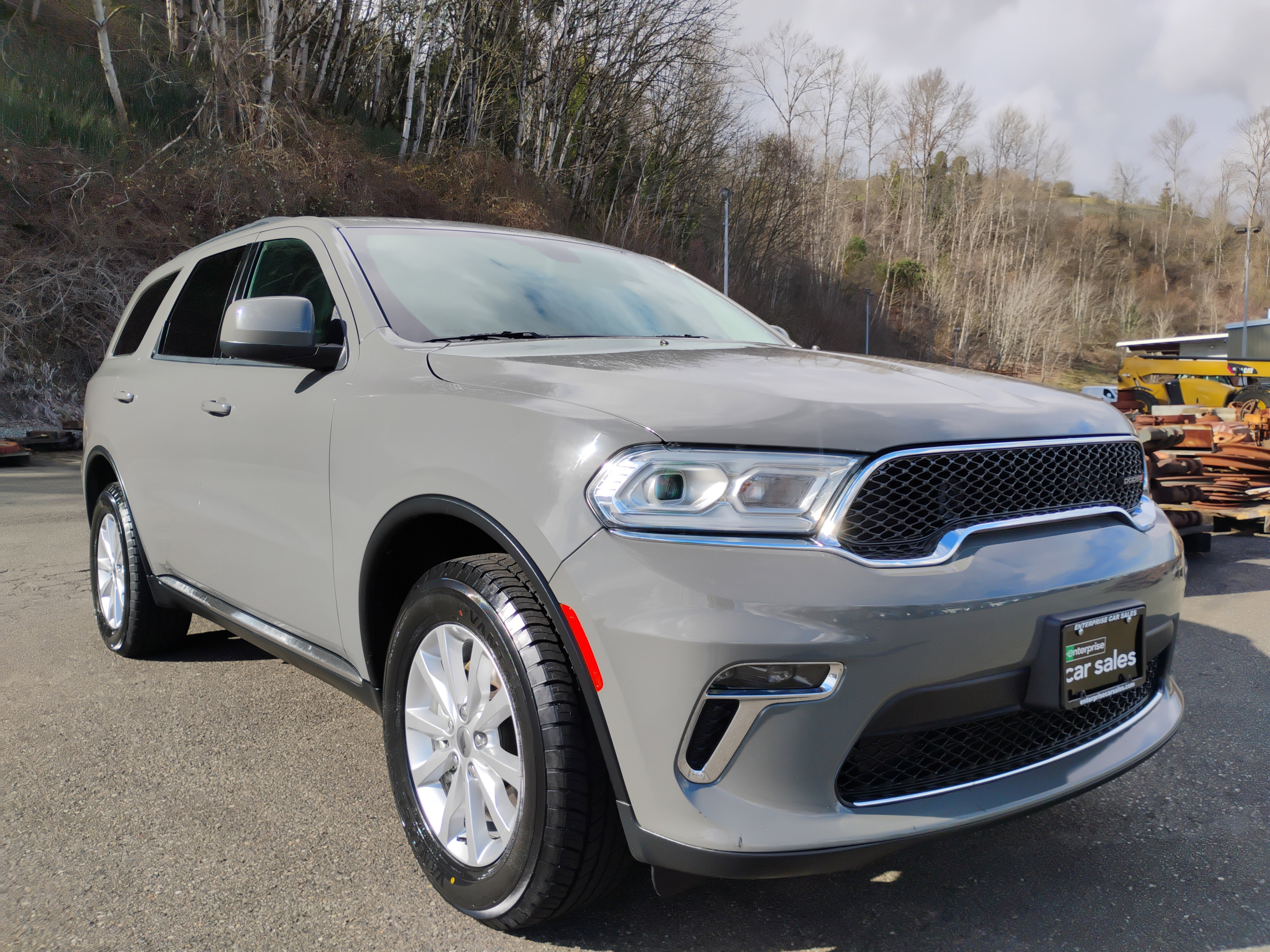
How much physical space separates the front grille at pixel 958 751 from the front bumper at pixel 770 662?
0.16ft

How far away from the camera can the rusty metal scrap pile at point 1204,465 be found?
6.68m

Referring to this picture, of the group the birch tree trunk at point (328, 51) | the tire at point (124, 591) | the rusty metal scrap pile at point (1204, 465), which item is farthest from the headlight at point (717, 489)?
the birch tree trunk at point (328, 51)

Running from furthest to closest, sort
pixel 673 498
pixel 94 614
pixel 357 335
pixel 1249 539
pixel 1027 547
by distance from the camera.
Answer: pixel 1249 539, pixel 94 614, pixel 357 335, pixel 1027 547, pixel 673 498

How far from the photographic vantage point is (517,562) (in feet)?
6.36

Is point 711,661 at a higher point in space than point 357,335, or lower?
lower

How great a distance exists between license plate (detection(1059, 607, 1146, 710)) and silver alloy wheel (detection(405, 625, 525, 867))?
1.13 meters

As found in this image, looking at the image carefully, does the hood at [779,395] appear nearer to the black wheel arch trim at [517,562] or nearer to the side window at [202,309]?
the black wheel arch trim at [517,562]

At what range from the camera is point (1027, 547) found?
192 cm

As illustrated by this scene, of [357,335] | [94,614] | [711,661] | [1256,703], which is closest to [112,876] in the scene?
[357,335]

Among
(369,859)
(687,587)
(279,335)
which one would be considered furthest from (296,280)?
(687,587)

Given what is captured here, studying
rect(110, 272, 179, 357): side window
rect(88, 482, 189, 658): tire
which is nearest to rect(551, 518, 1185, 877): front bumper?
rect(88, 482, 189, 658): tire

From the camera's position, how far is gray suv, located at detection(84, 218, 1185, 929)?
1695mm

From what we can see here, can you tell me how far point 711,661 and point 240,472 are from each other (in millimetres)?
1938

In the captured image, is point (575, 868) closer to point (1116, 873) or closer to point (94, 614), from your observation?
point (1116, 873)
